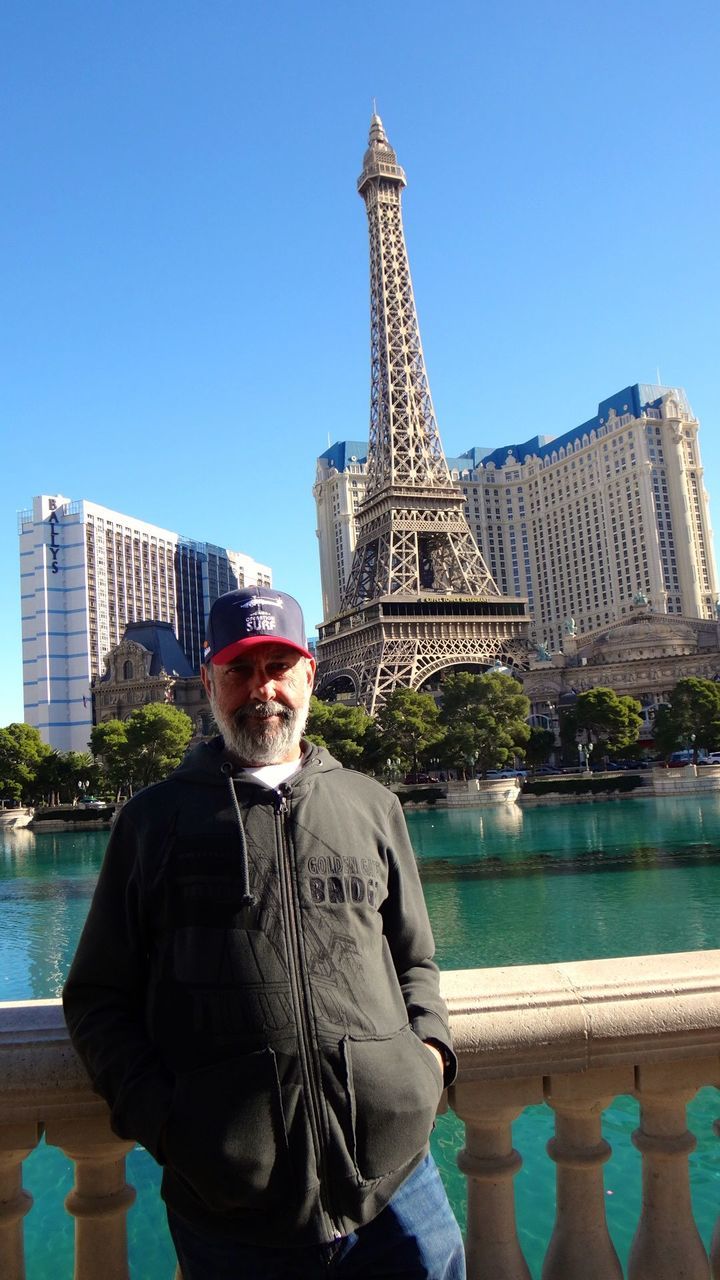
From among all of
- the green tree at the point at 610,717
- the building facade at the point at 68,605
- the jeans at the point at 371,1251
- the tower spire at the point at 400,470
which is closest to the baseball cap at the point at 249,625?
the jeans at the point at 371,1251

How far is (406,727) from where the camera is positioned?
3024 inches

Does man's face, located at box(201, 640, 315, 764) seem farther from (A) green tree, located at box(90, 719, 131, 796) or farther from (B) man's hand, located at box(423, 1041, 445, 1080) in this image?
(A) green tree, located at box(90, 719, 131, 796)

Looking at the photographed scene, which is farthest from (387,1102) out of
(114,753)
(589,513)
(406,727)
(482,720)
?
(589,513)

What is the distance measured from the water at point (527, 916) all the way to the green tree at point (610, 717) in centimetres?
1774

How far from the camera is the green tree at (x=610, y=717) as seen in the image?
81250mm

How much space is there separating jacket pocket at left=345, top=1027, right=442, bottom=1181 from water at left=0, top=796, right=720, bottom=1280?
677 cm

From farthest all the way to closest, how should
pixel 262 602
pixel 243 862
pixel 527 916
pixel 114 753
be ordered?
pixel 114 753 < pixel 527 916 < pixel 262 602 < pixel 243 862

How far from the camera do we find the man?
3.00 m

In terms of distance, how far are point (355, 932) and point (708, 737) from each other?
262 feet

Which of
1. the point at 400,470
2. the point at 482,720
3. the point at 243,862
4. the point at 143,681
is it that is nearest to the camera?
the point at 243,862

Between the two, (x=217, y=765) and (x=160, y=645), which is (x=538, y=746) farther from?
(x=217, y=765)

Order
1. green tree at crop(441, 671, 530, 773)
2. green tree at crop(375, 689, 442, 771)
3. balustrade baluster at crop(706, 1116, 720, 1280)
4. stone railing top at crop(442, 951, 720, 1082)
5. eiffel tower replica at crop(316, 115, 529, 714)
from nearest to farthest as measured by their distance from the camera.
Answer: stone railing top at crop(442, 951, 720, 1082)
balustrade baluster at crop(706, 1116, 720, 1280)
green tree at crop(441, 671, 530, 773)
green tree at crop(375, 689, 442, 771)
eiffel tower replica at crop(316, 115, 529, 714)

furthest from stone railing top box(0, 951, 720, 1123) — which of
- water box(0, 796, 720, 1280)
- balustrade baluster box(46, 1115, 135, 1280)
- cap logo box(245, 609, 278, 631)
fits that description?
water box(0, 796, 720, 1280)

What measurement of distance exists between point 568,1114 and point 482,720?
240 feet
